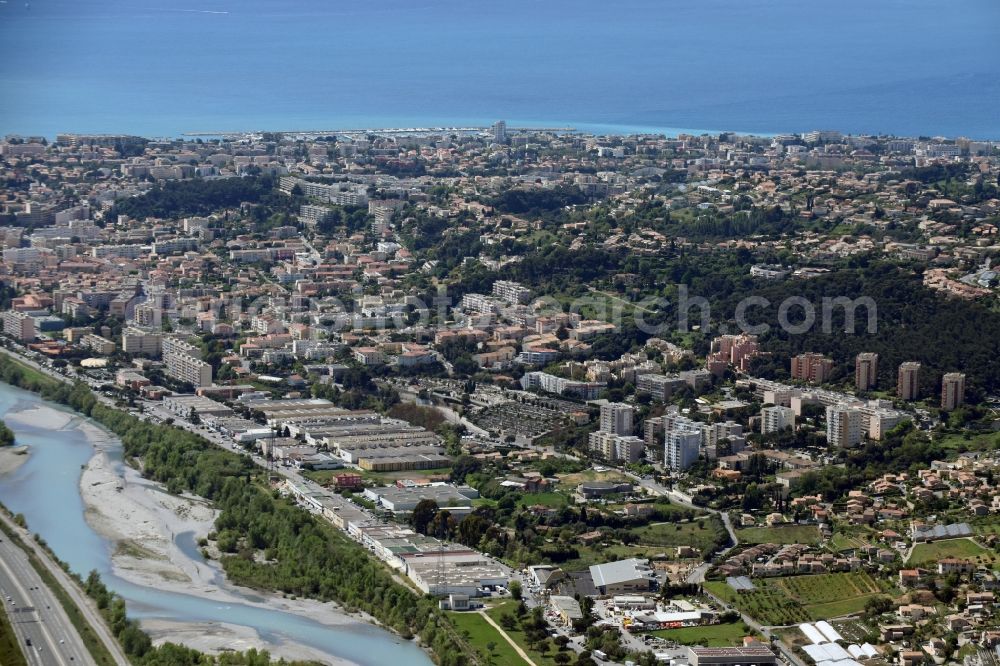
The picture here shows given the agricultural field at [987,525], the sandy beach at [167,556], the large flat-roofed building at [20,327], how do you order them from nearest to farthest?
1. the sandy beach at [167,556]
2. the agricultural field at [987,525]
3. the large flat-roofed building at [20,327]

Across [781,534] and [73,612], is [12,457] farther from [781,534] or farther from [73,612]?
[781,534]

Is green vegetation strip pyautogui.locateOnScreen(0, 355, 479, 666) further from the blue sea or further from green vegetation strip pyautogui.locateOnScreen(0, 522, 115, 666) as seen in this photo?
the blue sea

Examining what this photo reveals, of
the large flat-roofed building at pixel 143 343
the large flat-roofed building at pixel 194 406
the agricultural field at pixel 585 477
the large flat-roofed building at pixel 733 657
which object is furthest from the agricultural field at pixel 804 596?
the large flat-roofed building at pixel 143 343

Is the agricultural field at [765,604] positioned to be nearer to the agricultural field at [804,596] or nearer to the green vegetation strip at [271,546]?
the agricultural field at [804,596]

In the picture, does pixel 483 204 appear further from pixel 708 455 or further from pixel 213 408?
pixel 708 455

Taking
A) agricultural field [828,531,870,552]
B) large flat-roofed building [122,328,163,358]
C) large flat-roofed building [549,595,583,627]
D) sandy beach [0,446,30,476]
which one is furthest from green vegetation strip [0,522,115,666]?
large flat-roofed building [122,328,163,358]

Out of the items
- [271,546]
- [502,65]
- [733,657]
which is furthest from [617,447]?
[502,65]

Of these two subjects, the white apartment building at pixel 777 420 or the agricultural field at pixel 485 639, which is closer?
the agricultural field at pixel 485 639
